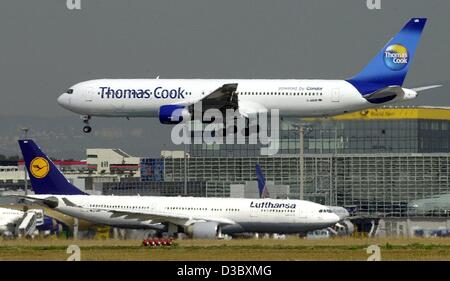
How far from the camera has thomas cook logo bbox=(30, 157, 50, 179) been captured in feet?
298

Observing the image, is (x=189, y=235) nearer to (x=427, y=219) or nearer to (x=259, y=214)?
(x=259, y=214)

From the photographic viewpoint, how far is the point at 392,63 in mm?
111125

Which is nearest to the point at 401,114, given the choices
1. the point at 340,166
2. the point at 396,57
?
the point at 340,166

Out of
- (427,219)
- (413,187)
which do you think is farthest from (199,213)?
(413,187)

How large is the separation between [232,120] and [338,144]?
64.7 meters

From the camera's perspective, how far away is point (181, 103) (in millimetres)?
98562

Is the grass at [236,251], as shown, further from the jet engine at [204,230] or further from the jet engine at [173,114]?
the jet engine at [173,114]

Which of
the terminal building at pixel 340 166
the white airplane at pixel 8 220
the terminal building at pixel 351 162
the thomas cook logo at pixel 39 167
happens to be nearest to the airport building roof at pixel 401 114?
the terminal building at pixel 351 162

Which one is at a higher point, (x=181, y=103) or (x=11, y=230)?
(x=181, y=103)

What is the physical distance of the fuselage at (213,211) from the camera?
80.6 metres

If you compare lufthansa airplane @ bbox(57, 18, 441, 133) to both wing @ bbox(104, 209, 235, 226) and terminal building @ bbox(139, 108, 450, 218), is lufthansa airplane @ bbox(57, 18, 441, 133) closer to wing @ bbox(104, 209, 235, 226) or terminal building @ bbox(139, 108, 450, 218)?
wing @ bbox(104, 209, 235, 226)

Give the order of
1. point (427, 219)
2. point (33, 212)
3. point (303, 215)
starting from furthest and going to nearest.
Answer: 1. point (427, 219)
2. point (33, 212)
3. point (303, 215)

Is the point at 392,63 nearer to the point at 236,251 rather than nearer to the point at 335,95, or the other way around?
the point at 335,95

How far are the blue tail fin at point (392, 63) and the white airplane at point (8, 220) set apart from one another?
30.9 metres
